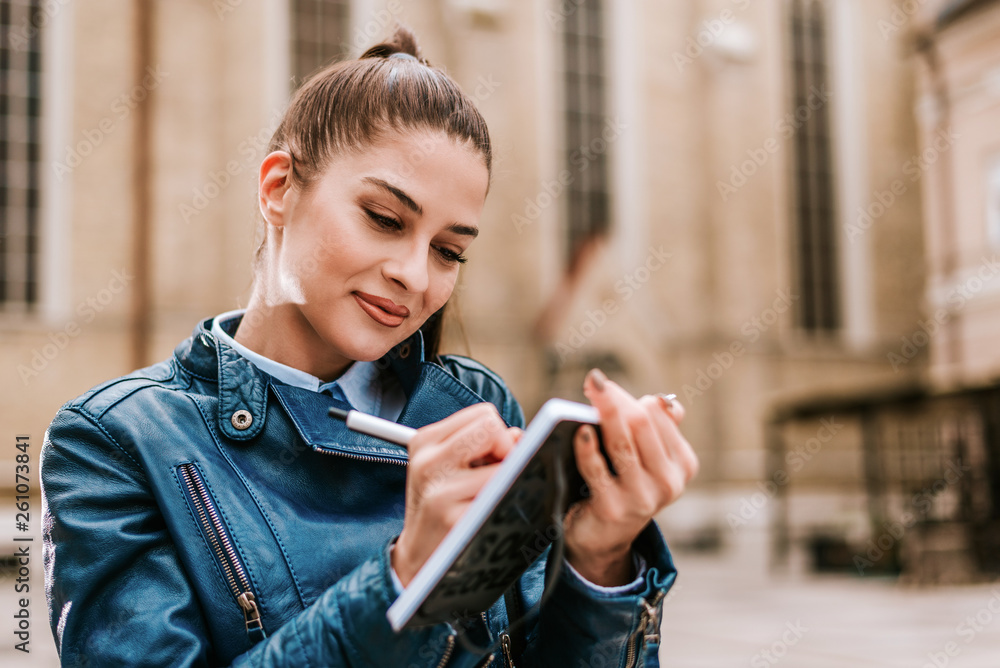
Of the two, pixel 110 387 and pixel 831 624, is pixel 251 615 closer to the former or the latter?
pixel 110 387

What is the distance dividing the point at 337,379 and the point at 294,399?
0.12 m

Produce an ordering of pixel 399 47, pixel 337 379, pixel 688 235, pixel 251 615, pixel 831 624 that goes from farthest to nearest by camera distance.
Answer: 1. pixel 688 235
2. pixel 831 624
3. pixel 399 47
4. pixel 337 379
5. pixel 251 615

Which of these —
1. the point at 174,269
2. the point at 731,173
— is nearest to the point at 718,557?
the point at 731,173

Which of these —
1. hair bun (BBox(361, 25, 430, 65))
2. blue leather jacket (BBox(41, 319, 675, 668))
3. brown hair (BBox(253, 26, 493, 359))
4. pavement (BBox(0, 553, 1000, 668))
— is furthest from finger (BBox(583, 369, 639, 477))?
pavement (BBox(0, 553, 1000, 668))

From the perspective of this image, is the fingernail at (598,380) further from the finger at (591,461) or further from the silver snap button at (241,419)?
the silver snap button at (241,419)

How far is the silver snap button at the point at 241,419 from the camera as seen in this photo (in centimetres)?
118

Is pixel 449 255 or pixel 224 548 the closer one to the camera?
pixel 224 548

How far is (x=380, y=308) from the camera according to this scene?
1193 millimetres

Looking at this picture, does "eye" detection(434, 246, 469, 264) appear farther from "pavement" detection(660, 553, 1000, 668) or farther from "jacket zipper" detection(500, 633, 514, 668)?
"pavement" detection(660, 553, 1000, 668)

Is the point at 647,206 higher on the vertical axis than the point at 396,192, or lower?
higher

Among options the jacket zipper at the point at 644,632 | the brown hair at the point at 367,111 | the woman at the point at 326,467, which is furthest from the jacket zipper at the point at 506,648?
the brown hair at the point at 367,111

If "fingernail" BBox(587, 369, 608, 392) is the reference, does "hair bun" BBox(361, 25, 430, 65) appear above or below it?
above

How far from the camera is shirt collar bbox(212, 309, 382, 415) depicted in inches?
49.6

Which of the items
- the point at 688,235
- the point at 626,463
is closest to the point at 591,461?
the point at 626,463
